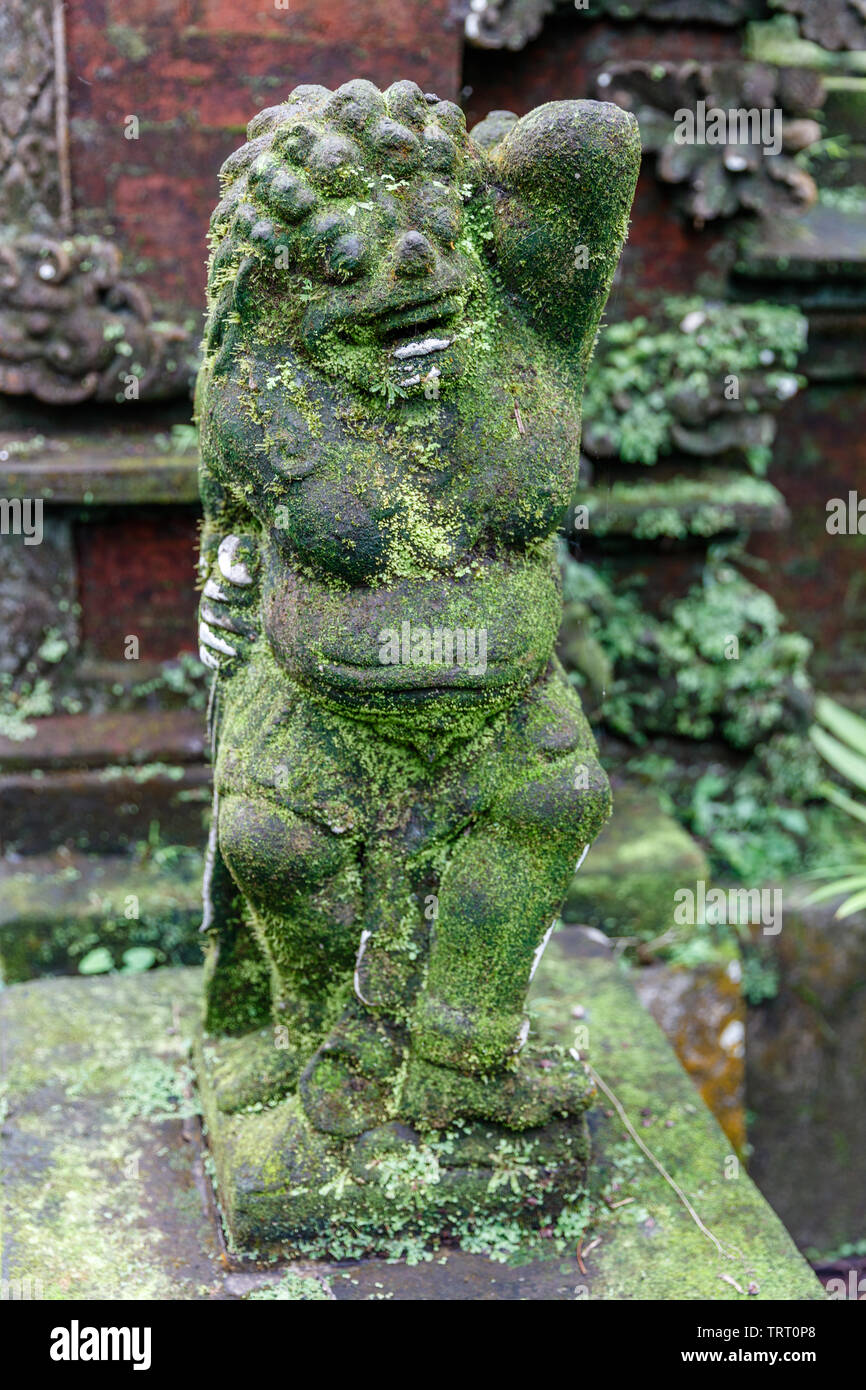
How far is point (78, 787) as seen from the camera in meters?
4.47

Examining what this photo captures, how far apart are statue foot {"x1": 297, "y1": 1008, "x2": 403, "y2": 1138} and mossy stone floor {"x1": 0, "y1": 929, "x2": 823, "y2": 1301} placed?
10.9 inches

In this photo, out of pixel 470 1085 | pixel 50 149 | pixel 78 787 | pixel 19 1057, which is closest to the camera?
pixel 470 1085

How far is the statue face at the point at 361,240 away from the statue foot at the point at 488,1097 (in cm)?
129

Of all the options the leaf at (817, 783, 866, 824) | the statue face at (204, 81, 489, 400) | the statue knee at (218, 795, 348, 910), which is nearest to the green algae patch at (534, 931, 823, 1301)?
the statue knee at (218, 795, 348, 910)

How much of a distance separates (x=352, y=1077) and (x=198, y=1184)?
49 cm

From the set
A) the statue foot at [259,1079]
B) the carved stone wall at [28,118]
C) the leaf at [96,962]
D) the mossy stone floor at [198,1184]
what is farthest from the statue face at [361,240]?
the leaf at [96,962]

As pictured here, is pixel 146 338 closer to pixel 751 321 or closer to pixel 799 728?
pixel 751 321

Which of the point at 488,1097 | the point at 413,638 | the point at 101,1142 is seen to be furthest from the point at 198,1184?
the point at 413,638

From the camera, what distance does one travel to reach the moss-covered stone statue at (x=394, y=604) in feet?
8.48

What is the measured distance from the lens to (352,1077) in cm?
291

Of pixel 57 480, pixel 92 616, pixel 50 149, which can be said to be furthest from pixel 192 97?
pixel 92 616

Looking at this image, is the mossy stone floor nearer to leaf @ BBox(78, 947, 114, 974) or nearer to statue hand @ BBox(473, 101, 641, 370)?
leaf @ BBox(78, 947, 114, 974)

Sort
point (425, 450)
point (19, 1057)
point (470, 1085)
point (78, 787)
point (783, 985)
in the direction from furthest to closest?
point (783, 985), point (78, 787), point (19, 1057), point (470, 1085), point (425, 450)
